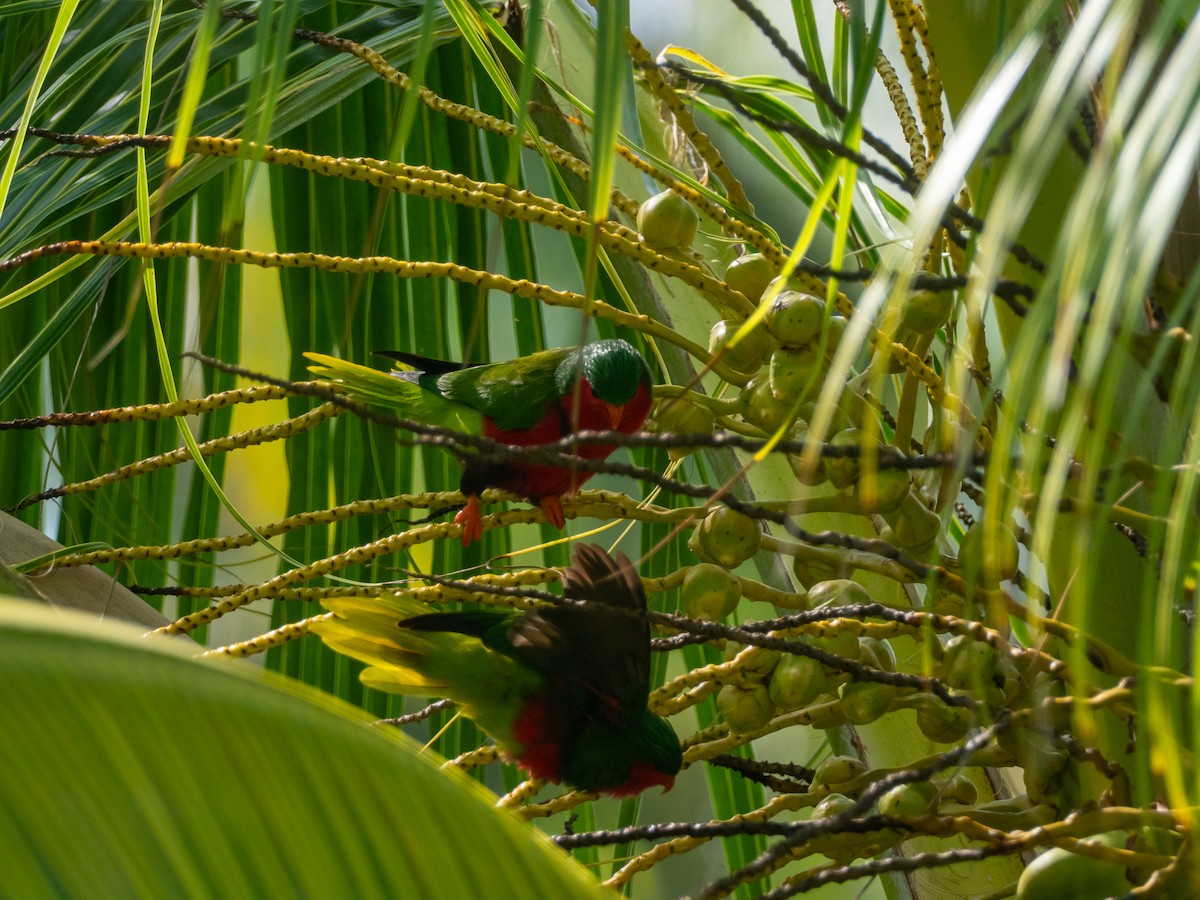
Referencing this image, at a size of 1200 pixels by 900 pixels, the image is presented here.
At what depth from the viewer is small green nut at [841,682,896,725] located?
0.55 metres

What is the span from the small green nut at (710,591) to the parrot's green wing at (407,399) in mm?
617

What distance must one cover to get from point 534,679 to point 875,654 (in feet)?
1.10

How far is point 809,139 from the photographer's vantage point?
1.17ft

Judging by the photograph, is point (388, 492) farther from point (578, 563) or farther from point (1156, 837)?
point (1156, 837)

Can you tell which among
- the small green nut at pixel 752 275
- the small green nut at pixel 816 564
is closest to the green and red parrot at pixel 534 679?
the small green nut at pixel 816 564

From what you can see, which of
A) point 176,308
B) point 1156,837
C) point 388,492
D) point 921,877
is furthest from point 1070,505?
point 176,308

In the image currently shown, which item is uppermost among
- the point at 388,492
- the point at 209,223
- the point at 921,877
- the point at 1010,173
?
the point at 209,223

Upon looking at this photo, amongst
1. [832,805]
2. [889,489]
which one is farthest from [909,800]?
[889,489]

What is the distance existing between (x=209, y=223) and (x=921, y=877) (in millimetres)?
901

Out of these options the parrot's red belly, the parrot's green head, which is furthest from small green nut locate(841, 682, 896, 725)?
the parrot's green head

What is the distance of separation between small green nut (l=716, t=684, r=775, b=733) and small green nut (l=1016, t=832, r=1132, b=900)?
0.17 m

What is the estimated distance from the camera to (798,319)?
1.86ft

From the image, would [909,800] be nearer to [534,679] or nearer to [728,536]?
[728,536]

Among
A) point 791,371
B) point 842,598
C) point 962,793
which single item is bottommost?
point 962,793
